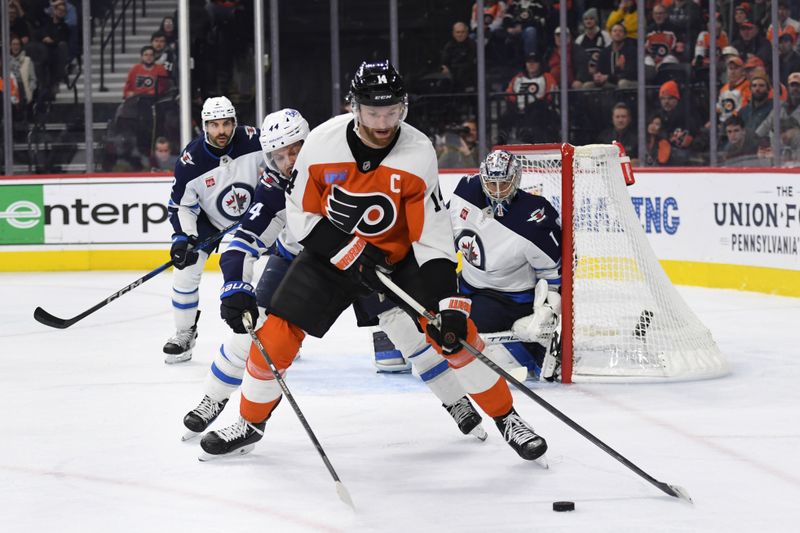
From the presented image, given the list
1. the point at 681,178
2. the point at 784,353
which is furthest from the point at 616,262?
the point at 681,178

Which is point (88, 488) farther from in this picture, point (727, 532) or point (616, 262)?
point (616, 262)

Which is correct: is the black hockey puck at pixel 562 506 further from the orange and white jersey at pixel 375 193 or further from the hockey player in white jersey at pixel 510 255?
the hockey player in white jersey at pixel 510 255

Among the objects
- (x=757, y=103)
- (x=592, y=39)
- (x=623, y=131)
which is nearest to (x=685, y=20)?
(x=592, y=39)

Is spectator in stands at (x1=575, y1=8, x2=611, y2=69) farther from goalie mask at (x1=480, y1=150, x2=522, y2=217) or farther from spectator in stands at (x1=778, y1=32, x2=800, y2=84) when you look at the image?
goalie mask at (x1=480, y1=150, x2=522, y2=217)

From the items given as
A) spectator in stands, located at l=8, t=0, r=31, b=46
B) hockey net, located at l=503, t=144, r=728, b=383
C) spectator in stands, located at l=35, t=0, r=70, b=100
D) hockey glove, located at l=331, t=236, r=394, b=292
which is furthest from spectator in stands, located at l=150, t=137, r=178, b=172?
hockey glove, located at l=331, t=236, r=394, b=292

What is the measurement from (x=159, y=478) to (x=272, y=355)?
1.41ft

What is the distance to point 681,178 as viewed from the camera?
743cm

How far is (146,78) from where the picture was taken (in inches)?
365

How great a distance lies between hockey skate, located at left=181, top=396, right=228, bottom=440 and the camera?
342cm

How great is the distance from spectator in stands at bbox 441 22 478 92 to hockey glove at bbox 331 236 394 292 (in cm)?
616

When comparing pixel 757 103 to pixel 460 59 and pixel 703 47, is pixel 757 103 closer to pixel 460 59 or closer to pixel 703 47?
pixel 703 47

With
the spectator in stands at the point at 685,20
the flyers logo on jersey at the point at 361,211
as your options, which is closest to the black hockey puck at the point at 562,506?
the flyers logo on jersey at the point at 361,211

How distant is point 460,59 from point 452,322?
21.0 ft

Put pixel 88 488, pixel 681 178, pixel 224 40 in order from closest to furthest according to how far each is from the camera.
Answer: pixel 88 488
pixel 681 178
pixel 224 40
